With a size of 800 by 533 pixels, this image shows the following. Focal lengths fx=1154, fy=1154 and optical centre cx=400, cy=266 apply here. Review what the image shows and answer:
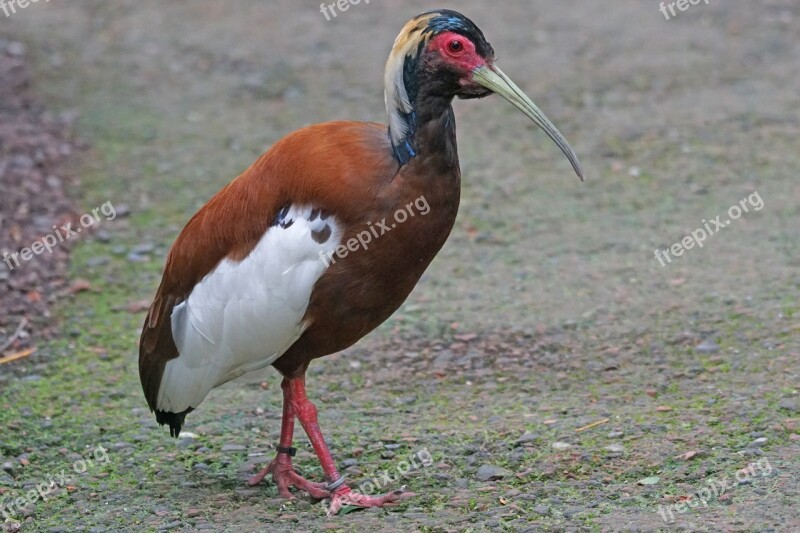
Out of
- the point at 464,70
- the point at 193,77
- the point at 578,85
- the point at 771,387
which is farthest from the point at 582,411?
the point at 193,77

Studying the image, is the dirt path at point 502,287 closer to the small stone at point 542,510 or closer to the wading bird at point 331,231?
the small stone at point 542,510

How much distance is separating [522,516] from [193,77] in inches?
313

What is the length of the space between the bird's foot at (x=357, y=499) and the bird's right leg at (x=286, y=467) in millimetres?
190

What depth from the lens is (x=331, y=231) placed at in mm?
5047

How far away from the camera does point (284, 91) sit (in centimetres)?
1148

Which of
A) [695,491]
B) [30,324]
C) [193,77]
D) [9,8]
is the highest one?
[9,8]

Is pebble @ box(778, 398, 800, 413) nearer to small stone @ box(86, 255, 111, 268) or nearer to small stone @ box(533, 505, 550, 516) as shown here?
small stone @ box(533, 505, 550, 516)

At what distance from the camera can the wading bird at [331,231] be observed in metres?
4.99

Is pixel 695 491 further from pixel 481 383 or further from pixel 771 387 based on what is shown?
pixel 481 383

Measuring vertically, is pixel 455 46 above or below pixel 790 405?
above

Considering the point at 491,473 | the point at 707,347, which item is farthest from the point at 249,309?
the point at 707,347

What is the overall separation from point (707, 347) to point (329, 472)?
2.60m

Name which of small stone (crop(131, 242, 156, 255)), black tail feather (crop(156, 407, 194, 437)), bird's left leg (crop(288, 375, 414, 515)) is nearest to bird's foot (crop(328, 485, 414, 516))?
bird's left leg (crop(288, 375, 414, 515))

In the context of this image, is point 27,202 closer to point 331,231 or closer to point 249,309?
point 249,309
